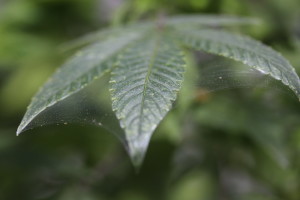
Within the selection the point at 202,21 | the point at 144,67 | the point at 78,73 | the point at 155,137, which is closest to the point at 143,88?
the point at 144,67

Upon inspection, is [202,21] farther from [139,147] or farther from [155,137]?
[139,147]

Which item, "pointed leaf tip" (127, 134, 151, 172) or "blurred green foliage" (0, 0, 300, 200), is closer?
"pointed leaf tip" (127, 134, 151, 172)

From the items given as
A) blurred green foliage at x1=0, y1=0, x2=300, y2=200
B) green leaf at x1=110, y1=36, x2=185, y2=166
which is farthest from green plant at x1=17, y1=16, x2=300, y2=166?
blurred green foliage at x1=0, y1=0, x2=300, y2=200

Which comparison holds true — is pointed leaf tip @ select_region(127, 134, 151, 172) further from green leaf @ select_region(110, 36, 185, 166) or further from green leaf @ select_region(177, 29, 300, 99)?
green leaf @ select_region(177, 29, 300, 99)

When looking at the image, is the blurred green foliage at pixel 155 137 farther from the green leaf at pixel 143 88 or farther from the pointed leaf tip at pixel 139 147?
the pointed leaf tip at pixel 139 147

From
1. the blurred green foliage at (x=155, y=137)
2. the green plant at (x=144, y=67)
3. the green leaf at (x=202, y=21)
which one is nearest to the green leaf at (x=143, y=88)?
the green plant at (x=144, y=67)

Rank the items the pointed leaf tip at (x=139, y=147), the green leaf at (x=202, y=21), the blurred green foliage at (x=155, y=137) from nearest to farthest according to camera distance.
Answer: the pointed leaf tip at (x=139, y=147) → the green leaf at (x=202, y=21) → the blurred green foliage at (x=155, y=137)

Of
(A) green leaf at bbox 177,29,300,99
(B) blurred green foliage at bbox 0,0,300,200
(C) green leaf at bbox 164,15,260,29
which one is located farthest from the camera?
(B) blurred green foliage at bbox 0,0,300,200
